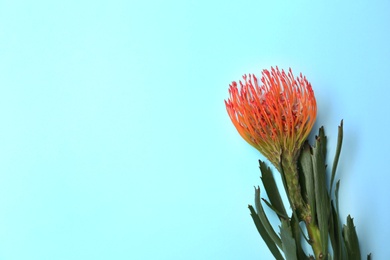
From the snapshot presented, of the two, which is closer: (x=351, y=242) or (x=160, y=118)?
(x=351, y=242)

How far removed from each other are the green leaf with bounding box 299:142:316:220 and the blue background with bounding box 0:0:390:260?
0.07 meters

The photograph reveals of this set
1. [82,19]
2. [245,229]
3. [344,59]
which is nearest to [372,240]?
[245,229]

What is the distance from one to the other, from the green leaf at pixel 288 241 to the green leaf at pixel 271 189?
8 centimetres

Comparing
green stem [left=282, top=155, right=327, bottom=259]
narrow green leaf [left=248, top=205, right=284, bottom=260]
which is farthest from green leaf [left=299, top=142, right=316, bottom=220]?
narrow green leaf [left=248, top=205, right=284, bottom=260]

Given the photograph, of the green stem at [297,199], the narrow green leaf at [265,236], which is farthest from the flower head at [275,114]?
the narrow green leaf at [265,236]

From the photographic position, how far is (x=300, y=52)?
1.53 metres

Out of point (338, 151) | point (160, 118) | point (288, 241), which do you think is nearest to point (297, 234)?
point (288, 241)

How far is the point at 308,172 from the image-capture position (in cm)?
145

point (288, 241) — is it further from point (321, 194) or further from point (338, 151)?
point (338, 151)

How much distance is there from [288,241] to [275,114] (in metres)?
0.28

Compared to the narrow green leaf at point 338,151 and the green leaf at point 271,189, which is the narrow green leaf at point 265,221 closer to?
the green leaf at point 271,189

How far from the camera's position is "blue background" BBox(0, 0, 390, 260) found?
4.91 feet

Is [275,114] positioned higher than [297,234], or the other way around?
[275,114]

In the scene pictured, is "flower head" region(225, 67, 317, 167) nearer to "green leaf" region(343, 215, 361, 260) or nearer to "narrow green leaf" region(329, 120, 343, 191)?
"narrow green leaf" region(329, 120, 343, 191)
